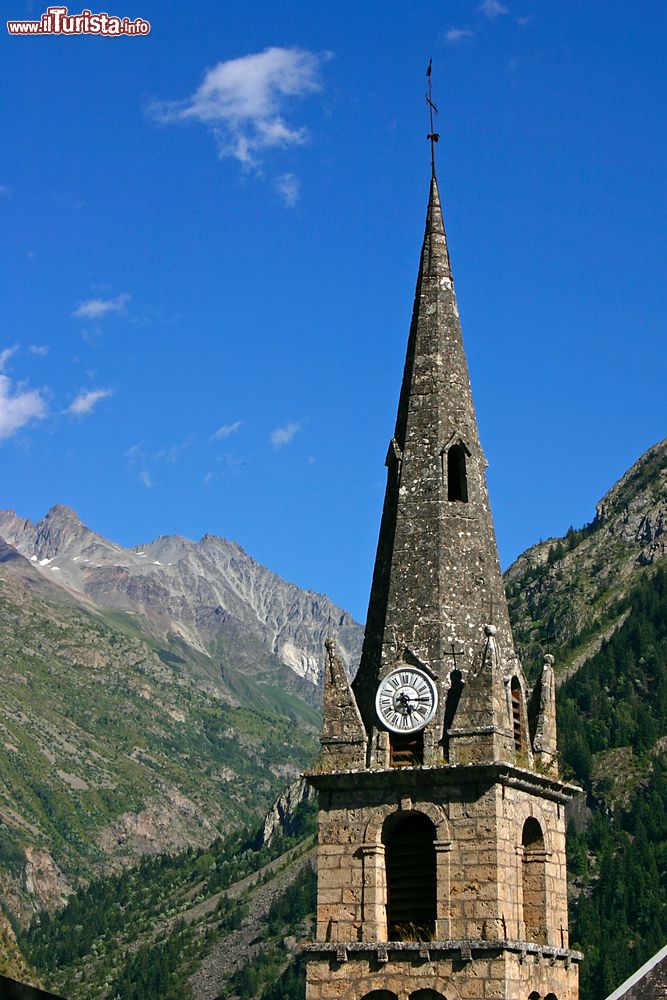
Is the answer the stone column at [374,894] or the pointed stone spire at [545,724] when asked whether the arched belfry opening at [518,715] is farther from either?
the stone column at [374,894]

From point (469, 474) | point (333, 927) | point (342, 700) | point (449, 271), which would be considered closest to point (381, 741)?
point (342, 700)

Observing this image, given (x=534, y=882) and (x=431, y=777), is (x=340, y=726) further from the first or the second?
(x=534, y=882)

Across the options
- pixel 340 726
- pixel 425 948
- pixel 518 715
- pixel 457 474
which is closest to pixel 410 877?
pixel 425 948

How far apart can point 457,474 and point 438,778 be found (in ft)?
27.6

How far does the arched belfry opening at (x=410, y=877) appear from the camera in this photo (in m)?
40.6

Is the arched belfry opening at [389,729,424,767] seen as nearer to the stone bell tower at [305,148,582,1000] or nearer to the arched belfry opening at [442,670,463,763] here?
the stone bell tower at [305,148,582,1000]

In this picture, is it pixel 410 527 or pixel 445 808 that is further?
pixel 410 527

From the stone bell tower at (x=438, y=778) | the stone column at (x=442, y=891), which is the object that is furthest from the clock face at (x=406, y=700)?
the stone column at (x=442, y=891)

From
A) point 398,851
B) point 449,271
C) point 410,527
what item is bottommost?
point 398,851

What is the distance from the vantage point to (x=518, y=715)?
43.2 metres

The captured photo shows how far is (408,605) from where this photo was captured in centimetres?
4331

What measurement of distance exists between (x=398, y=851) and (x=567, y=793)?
539 centimetres

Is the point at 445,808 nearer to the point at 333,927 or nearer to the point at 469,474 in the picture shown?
the point at 333,927

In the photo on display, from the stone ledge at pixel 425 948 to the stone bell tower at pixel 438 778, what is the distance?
0.14ft
